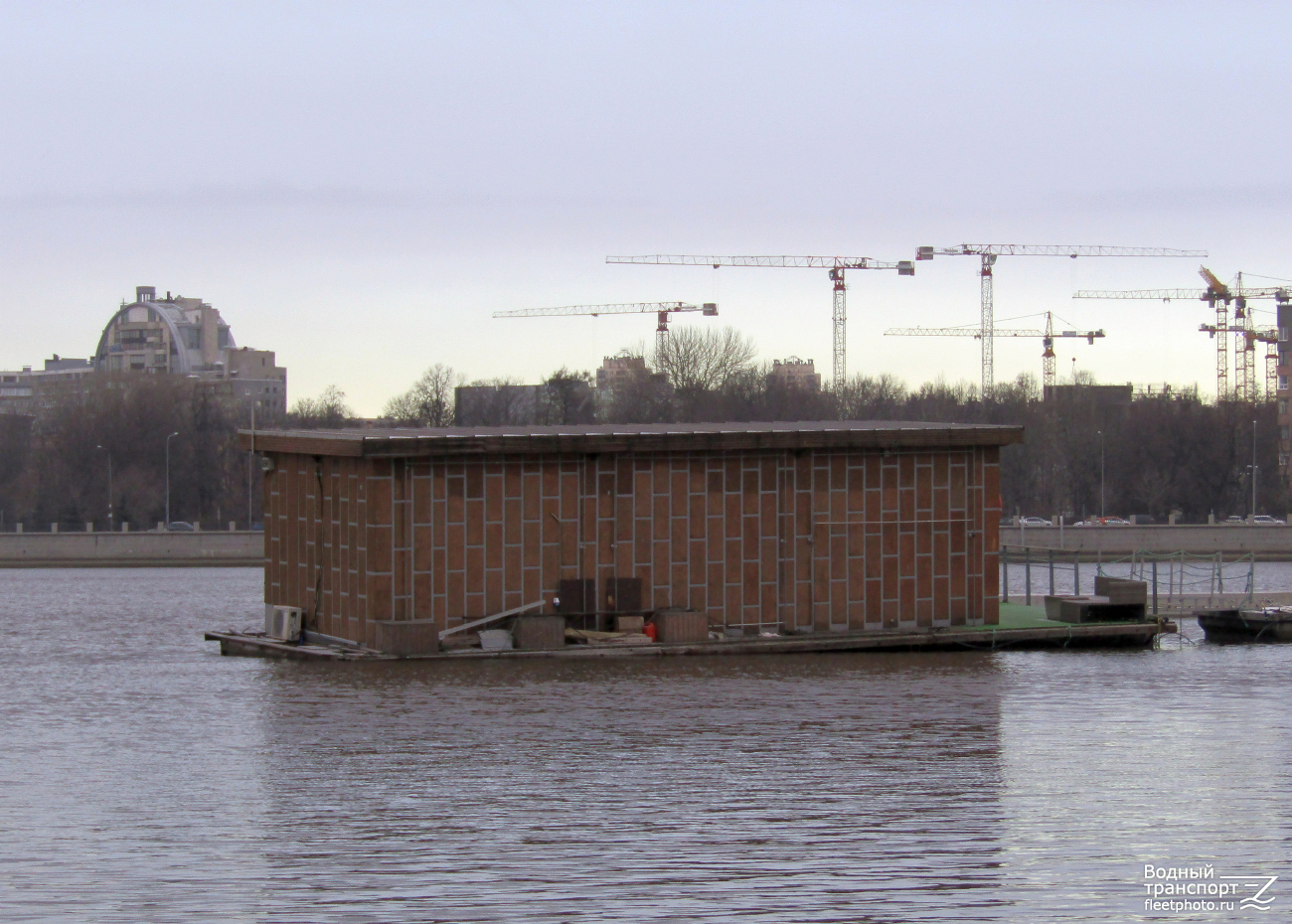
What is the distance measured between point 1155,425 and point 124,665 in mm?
97295

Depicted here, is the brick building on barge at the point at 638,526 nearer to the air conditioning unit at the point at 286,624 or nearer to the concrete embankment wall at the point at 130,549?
the air conditioning unit at the point at 286,624

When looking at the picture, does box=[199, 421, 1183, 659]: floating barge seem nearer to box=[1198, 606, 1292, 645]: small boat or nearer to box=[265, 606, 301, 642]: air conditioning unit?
box=[265, 606, 301, 642]: air conditioning unit

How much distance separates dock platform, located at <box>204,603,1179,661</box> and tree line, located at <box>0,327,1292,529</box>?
70.0 metres

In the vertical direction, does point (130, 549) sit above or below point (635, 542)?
below

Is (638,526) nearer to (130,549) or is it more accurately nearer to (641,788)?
(641,788)

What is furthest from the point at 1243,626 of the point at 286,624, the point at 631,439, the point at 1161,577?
the point at 1161,577

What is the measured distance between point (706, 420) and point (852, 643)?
88.9 m

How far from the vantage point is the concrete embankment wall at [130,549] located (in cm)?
9238

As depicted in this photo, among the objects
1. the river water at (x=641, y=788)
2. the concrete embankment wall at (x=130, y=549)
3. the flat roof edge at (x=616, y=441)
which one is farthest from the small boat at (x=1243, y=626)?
the concrete embankment wall at (x=130, y=549)

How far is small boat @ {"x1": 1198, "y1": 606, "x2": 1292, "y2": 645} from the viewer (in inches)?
1865

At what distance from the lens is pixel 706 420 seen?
12812 cm

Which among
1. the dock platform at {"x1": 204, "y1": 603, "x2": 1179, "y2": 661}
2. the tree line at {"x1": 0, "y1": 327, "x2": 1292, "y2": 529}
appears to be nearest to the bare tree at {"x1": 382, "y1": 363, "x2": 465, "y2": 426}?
the tree line at {"x1": 0, "y1": 327, "x2": 1292, "y2": 529}

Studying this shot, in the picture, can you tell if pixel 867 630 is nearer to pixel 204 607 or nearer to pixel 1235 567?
pixel 204 607

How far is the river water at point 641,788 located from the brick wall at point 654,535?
6.28ft
